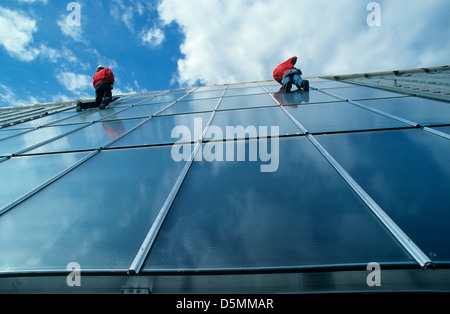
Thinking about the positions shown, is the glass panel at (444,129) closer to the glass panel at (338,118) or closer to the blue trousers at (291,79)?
the glass panel at (338,118)

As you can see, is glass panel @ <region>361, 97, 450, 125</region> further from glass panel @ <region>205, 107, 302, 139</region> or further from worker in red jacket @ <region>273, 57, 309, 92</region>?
worker in red jacket @ <region>273, 57, 309, 92</region>

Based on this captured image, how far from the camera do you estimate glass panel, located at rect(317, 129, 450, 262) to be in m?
1.44

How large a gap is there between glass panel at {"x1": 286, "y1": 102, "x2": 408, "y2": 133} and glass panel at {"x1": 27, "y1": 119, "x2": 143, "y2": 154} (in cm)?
368

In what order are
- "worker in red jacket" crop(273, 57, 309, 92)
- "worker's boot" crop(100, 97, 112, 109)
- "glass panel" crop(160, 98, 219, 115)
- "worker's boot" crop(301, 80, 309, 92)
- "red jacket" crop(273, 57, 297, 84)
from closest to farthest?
1. "glass panel" crop(160, 98, 219, 115)
2. "worker's boot" crop(301, 80, 309, 92)
3. "worker in red jacket" crop(273, 57, 309, 92)
4. "red jacket" crop(273, 57, 297, 84)
5. "worker's boot" crop(100, 97, 112, 109)

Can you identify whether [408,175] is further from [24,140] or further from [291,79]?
[24,140]

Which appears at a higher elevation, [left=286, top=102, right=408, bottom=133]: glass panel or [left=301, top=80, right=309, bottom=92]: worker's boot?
[left=301, top=80, right=309, bottom=92]: worker's boot

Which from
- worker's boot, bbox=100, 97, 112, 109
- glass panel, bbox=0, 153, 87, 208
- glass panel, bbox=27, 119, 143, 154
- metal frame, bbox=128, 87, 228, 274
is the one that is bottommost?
metal frame, bbox=128, 87, 228, 274

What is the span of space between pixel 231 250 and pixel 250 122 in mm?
2801

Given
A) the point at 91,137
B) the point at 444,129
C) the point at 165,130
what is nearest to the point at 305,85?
the point at 444,129

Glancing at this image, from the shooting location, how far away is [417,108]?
3629 mm

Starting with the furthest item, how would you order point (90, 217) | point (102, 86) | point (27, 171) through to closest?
point (102, 86) < point (27, 171) < point (90, 217)

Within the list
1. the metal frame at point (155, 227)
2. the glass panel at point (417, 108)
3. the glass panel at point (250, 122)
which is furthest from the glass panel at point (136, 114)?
the glass panel at point (417, 108)

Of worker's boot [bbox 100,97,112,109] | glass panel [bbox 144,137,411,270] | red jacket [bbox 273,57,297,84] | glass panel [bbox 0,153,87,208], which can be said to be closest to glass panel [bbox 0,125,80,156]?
glass panel [bbox 0,153,87,208]

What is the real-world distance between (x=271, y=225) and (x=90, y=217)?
1.71 meters
